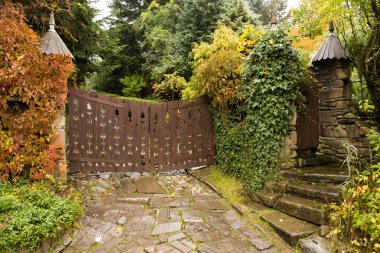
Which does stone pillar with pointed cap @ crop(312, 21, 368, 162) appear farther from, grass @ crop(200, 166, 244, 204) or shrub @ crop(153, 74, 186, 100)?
shrub @ crop(153, 74, 186, 100)

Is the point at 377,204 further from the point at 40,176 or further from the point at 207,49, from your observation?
the point at 207,49

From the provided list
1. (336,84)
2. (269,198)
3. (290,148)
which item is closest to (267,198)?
(269,198)

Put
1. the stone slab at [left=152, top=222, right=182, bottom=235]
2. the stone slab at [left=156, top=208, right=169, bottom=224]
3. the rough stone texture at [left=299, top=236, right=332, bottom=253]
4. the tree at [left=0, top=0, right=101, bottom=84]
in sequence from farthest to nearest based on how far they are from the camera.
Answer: the tree at [left=0, top=0, right=101, bottom=84], the stone slab at [left=156, top=208, right=169, bottom=224], the stone slab at [left=152, top=222, right=182, bottom=235], the rough stone texture at [left=299, top=236, right=332, bottom=253]

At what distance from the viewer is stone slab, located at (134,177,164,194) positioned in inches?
196

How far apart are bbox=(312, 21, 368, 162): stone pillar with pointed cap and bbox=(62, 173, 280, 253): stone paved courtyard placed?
8.46 ft

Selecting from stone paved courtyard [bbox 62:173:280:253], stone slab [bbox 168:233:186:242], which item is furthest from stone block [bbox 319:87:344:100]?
stone slab [bbox 168:233:186:242]

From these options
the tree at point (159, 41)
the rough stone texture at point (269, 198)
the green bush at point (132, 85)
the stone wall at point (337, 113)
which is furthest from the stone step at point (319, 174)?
the green bush at point (132, 85)

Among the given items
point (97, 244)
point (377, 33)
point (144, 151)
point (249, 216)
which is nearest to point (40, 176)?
point (97, 244)

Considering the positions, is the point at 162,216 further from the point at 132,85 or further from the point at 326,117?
the point at 132,85

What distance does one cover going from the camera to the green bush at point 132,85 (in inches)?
480

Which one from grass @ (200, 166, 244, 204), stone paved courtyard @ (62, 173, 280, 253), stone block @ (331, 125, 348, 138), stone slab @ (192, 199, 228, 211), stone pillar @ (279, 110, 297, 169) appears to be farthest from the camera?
stone block @ (331, 125, 348, 138)

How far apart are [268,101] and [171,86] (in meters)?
4.61

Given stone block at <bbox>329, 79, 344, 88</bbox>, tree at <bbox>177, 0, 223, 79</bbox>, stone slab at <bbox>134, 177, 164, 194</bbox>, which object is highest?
tree at <bbox>177, 0, 223, 79</bbox>

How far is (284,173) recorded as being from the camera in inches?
171
